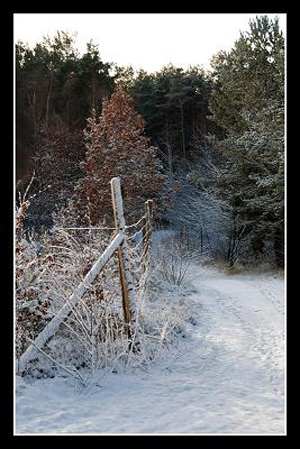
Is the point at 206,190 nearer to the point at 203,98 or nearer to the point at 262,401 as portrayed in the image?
the point at 203,98

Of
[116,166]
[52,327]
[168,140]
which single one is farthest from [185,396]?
[168,140]

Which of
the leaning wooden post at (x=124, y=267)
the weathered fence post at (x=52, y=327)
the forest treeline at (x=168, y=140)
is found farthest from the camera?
the forest treeline at (x=168, y=140)

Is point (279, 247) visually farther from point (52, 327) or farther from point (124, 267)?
point (52, 327)

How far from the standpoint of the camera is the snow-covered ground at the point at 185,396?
317 cm

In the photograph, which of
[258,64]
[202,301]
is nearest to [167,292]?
[202,301]

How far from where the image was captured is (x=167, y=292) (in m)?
8.41

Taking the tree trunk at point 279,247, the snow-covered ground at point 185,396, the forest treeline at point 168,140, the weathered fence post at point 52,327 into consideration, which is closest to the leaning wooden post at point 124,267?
the weathered fence post at point 52,327

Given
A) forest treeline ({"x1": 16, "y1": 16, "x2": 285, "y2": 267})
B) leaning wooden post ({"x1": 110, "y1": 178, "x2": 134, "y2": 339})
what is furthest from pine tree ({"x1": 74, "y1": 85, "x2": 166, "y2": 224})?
leaning wooden post ({"x1": 110, "y1": 178, "x2": 134, "y2": 339})

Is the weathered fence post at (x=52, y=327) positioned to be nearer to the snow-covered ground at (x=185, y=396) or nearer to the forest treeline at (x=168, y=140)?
the snow-covered ground at (x=185, y=396)

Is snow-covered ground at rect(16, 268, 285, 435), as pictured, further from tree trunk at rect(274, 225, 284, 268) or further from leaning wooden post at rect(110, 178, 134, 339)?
tree trunk at rect(274, 225, 284, 268)

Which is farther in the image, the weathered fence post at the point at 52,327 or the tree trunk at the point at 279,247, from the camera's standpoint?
the tree trunk at the point at 279,247

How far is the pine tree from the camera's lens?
44.7 feet

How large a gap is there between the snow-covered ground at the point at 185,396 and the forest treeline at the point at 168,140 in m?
4.98
